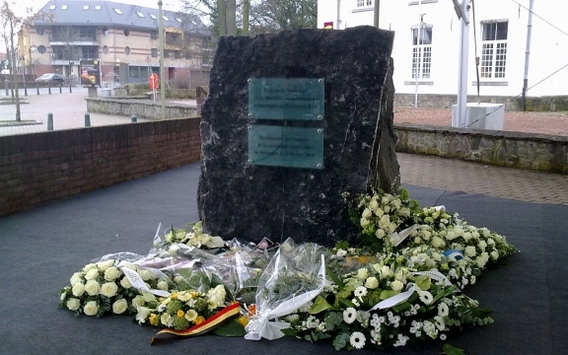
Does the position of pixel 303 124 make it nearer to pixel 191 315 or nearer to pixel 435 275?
pixel 435 275

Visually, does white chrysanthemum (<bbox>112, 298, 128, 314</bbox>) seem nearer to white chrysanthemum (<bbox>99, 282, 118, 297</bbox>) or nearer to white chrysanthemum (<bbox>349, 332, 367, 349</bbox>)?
white chrysanthemum (<bbox>99, 282, 118, 297</bbox>)

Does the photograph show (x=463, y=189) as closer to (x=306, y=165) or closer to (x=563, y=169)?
(x=563, y=169)

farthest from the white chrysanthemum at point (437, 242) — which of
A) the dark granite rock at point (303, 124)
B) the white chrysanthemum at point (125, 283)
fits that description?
the white chrysanthemum at point (125, 283)

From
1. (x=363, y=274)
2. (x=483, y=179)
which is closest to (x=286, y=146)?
(x=363, y=274)

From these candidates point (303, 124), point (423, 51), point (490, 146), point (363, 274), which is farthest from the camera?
point (423, 51)

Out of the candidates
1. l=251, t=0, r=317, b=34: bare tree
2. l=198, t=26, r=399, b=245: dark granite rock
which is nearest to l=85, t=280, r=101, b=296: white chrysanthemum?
l=198, t=26, r=399, b=245: dark granite rock

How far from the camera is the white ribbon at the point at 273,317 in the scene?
3830 mm

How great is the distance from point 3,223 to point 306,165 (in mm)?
3708

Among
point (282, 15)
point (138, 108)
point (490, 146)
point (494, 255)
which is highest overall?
point (282, 15)

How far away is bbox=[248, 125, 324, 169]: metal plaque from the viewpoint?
5312mm

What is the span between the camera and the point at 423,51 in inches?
1188

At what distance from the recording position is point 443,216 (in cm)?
598

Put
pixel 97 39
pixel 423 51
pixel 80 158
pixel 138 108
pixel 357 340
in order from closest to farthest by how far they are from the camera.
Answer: pixel 357 340 < pixel 80 158 < pixel 138 108 < pixel 423 51 < pixel 97 39

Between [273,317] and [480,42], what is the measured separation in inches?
1053
